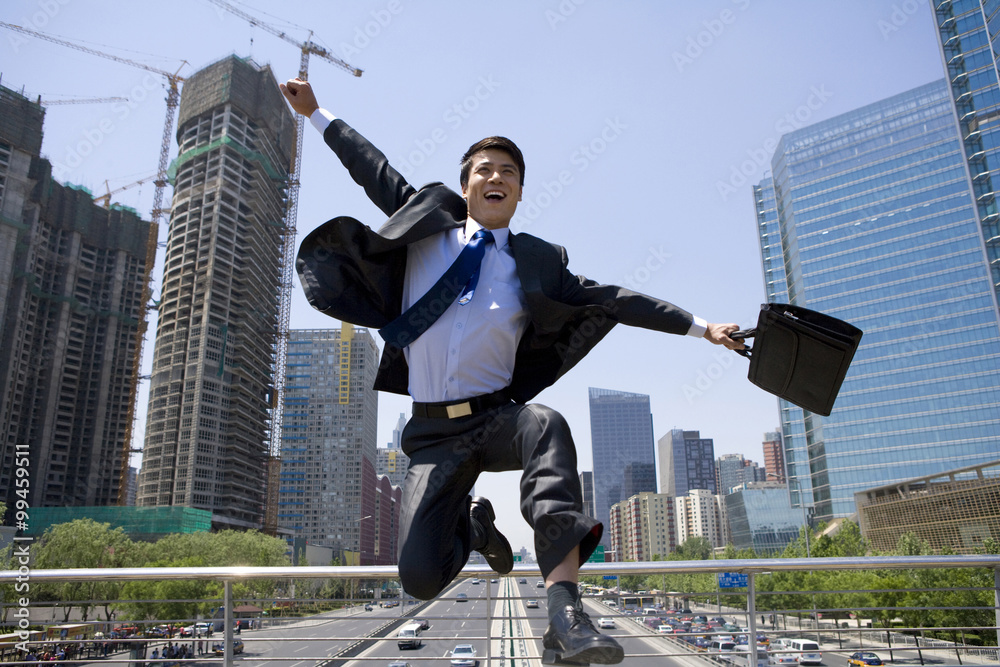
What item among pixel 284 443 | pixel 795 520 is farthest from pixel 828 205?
pixel 284 443

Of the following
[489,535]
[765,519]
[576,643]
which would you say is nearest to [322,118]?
[489,535]

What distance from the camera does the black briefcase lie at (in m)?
2.28

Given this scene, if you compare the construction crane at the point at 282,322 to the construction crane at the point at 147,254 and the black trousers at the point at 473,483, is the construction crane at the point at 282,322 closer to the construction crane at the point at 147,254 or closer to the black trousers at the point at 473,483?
the construction crane at the point at 147,254

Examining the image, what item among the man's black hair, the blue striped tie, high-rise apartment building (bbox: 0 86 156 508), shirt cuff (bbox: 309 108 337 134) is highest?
high-rise apartment building (bbox: 0 86 156 508)

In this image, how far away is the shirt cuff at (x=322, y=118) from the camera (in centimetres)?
302

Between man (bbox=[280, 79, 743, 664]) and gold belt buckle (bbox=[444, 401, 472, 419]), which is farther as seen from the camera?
gold belt buckle (bbox=[444, 401, 472, 419])

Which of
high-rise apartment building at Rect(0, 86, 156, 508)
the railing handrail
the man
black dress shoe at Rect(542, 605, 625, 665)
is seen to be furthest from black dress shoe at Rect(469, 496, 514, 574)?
high-rise apartment building at Rect(0, 86, 156, 508)

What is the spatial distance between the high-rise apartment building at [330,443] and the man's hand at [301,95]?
377 ft

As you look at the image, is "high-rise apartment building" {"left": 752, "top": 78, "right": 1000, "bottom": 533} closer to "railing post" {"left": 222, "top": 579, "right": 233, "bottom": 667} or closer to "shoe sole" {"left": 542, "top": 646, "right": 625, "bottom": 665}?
"railing post" {"left": 222, "top": 579, "right": 233, "bottom": 667}

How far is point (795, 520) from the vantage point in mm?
87688

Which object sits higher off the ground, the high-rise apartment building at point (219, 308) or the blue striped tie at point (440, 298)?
the high-rise apartment building at point (219, 308)

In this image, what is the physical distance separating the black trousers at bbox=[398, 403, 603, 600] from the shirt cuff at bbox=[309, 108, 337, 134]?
57.9 inches

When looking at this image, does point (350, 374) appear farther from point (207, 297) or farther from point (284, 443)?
point (207, 297)

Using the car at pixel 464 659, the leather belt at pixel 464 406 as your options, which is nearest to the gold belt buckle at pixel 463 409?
the leather belt at pixel 464 406
